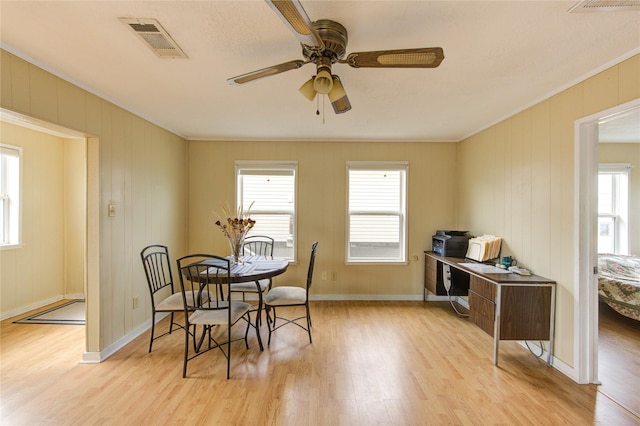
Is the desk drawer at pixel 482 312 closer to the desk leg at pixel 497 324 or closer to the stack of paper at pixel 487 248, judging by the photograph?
the desk leg at pixel 497 324

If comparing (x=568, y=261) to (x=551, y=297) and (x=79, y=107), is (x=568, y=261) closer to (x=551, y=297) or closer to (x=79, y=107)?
(x=551, y=297)

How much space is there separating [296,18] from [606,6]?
162 centimetres

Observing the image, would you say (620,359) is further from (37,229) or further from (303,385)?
(37,229)

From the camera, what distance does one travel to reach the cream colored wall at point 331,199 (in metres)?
4.24

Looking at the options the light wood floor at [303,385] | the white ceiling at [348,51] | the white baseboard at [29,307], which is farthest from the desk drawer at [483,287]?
the white baseboard at [29,307]

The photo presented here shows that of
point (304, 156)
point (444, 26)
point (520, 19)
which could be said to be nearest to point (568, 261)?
point (520, 19)

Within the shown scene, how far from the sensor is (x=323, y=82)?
62.1 inches

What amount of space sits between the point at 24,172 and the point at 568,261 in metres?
6.24

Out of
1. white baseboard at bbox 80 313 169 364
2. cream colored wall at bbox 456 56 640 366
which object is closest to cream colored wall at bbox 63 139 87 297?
white baseboard at bbox 80 313 169 364

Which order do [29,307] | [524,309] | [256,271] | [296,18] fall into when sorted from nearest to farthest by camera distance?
[296,18] < [524,309] < [256,271] < [29,307]

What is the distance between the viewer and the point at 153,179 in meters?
3.42

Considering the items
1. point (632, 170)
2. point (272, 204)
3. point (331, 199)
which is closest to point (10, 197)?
point (272, 204)

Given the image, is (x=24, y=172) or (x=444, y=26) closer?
(x=444, y=26)

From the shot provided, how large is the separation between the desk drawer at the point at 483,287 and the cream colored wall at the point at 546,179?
522 mm
